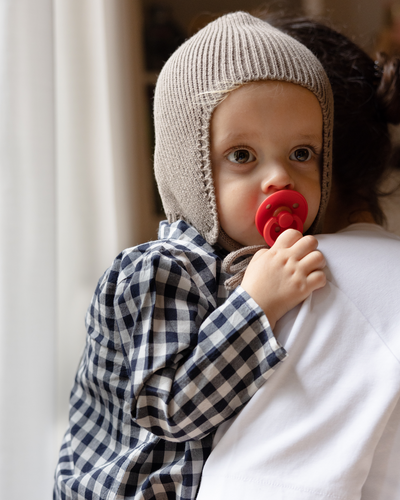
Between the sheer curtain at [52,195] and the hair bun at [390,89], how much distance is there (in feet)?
2.21

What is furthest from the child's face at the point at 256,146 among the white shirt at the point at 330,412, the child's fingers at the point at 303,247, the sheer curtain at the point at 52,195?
the sheer curtain at the point at 52,195

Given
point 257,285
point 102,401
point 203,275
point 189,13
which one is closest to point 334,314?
point 257,285

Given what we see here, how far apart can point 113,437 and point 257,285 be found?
397 millimetres

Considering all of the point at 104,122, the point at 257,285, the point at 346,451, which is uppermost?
the point at 104,122

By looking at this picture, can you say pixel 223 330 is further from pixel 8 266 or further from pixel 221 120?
pixel 8 266

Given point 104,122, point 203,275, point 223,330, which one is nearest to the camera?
point 223,330

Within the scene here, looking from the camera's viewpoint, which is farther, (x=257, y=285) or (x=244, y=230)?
(x=244, y=230)

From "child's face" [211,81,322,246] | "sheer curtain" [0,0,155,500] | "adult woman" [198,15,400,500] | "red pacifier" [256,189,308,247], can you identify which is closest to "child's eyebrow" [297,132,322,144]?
"child's face" [211,81,322,246]

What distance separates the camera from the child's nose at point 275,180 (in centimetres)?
73

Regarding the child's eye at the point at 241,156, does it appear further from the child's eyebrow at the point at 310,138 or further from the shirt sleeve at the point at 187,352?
the shirt sleeve at the point at 187,352

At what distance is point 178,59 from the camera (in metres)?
0.85

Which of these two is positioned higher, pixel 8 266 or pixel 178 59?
pixel 178 59

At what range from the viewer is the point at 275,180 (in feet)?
2.41

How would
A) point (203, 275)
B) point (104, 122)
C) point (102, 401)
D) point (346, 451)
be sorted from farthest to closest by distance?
point (104, 122)
point (102, 401)
point (203, 275)
point (346, 451)
